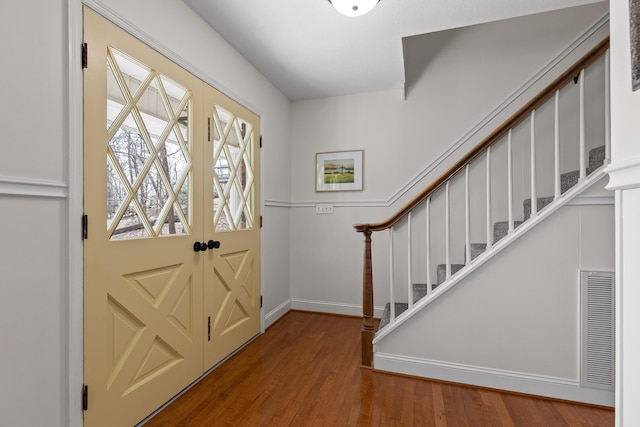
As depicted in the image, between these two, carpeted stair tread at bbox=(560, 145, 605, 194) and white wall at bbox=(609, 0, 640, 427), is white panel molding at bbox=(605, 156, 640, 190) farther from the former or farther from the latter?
carpeted stair tread at bbox=(560, 145, 605, 194)

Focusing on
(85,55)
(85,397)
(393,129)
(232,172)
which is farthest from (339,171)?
(85,397)

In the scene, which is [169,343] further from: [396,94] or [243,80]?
[396,94]

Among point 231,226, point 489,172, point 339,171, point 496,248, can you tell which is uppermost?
point 339,171

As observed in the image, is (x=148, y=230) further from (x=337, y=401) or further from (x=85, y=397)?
(x=337, y=401)

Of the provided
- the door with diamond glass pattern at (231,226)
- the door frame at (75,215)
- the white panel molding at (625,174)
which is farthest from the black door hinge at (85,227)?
the white panel molding at (625,174)

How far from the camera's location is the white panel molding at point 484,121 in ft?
8.68

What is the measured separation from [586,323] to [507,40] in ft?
8.46

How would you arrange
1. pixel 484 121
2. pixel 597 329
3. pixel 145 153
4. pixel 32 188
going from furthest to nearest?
pixel 484 121 < pixel 597 329 < pixel 145 153 < pixel 32 188

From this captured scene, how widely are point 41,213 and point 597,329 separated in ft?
9.59

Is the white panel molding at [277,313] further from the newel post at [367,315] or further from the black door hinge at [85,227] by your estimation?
the black door hinge at [85,227]

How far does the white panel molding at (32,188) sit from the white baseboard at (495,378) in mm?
2102

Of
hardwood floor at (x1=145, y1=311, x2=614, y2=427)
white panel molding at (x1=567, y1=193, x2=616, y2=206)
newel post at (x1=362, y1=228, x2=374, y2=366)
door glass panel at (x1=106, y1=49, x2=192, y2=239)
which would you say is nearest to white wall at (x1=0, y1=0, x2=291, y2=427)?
door glass panel at (x1=106, y1=49, x2=192, y2=239)

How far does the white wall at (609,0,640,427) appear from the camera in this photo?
0.67 meters

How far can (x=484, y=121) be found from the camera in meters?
2.87
